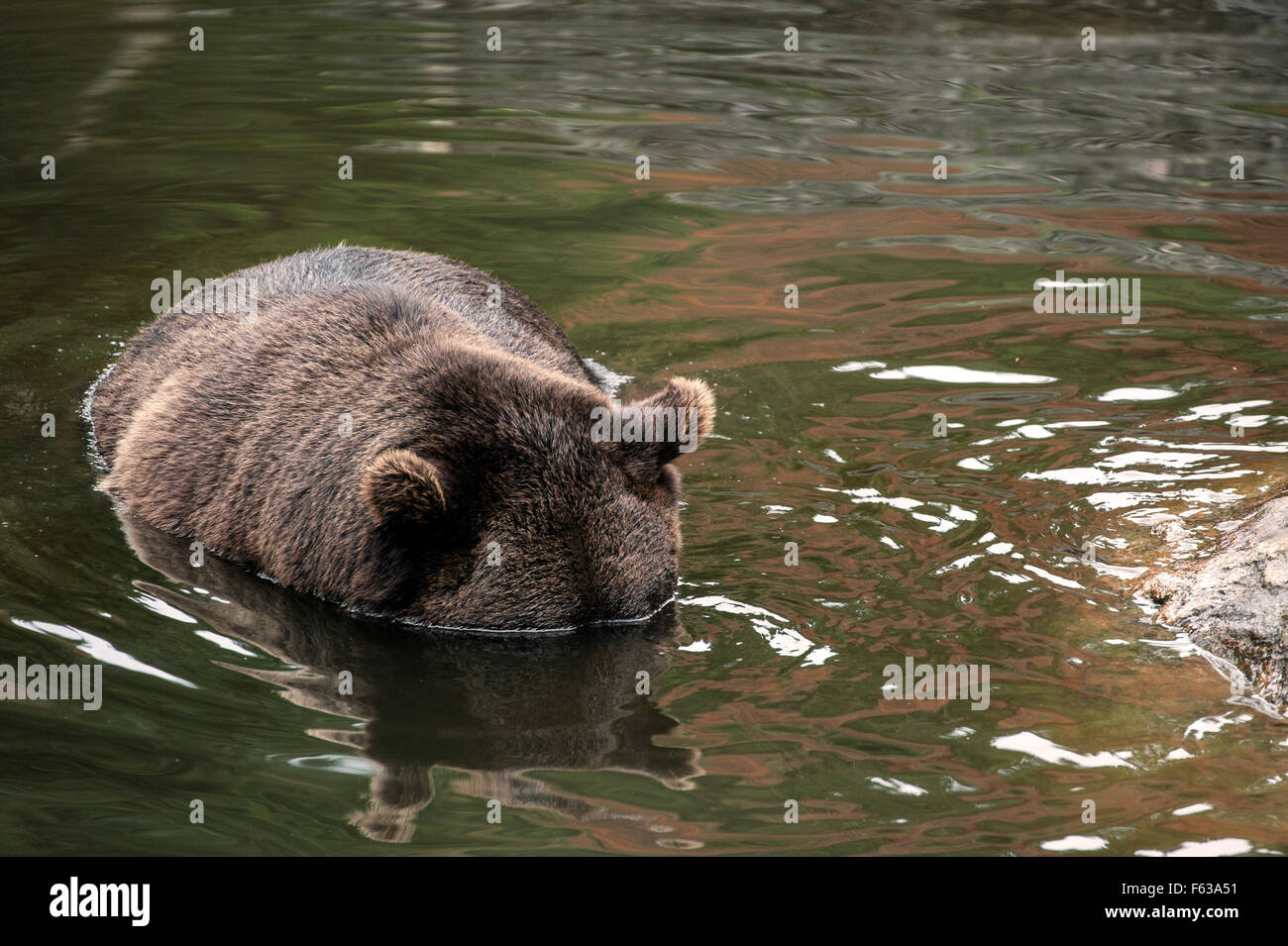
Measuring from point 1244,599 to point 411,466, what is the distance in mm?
4149

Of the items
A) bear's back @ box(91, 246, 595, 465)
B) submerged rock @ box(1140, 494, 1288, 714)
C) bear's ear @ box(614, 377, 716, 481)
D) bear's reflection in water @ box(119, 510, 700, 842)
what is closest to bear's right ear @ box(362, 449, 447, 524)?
bear's reflection in water @ box(119, 510, 700, 842)

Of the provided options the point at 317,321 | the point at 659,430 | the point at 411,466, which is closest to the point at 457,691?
the point at 411,466

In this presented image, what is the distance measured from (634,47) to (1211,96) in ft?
25.3

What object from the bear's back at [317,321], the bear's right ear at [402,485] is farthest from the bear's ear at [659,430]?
the bear's back at [317,321]

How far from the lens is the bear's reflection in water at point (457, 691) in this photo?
245 inches

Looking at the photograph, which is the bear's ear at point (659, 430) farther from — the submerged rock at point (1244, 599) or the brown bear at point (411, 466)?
the submerged rock at point (1244, 599)

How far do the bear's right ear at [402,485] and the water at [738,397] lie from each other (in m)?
0.80

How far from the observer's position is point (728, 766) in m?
6.24

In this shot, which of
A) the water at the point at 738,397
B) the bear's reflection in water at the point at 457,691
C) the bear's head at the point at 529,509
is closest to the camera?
the water at the point at 738,397

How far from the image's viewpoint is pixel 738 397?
10.6m

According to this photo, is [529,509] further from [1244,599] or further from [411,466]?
[1244,599]

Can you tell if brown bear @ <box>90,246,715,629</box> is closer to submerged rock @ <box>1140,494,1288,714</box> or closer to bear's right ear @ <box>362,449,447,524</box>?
bear's right ear @ <box>362,449,447,524</box>

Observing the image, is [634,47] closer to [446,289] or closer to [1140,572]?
[446,289]
